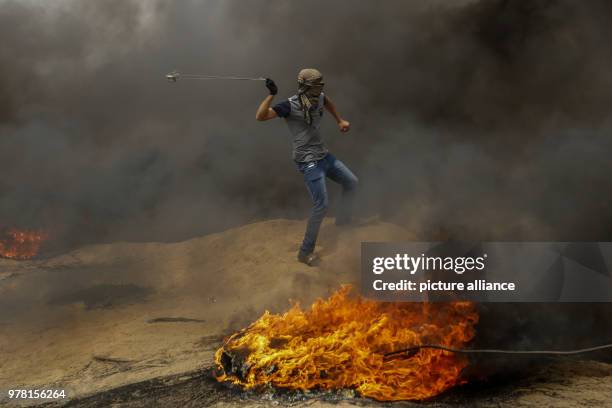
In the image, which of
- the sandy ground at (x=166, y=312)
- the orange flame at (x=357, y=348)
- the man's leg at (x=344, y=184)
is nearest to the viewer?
the orange flame at (x=357, y=348)

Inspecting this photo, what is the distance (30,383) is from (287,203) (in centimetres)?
623

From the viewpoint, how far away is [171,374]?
487 cm

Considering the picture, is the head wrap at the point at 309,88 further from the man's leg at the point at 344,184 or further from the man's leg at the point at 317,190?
the man's leg at the point at 344,184

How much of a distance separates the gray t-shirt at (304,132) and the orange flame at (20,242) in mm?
5876

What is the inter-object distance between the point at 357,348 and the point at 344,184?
2415 millimetres

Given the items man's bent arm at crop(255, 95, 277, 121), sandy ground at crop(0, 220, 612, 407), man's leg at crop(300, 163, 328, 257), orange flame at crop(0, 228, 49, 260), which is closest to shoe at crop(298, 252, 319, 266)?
sandy ground at crop(0, 220, 612, 407)

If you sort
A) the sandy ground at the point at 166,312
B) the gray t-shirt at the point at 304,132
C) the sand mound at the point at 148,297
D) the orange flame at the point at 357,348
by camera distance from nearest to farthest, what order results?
the orange flame at the point at 357,348
the sandy ground at the point at 166,312
the sand mound at the point at 148,297
the gray t-shirt at the point at 304,132

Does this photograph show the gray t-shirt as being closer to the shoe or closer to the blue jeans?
the blue jeans

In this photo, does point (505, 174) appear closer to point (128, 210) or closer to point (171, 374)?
point (171, 374)

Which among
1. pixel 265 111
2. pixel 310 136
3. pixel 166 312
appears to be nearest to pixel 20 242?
pixel 166 312

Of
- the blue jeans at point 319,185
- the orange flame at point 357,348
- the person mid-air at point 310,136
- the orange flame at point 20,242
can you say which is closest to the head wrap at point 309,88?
the person mid-air at point 310,136

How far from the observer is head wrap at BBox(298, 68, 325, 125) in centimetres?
569

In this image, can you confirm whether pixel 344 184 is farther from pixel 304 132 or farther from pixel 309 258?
Result: pixel 309 258

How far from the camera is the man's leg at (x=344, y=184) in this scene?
6324 millimetres
